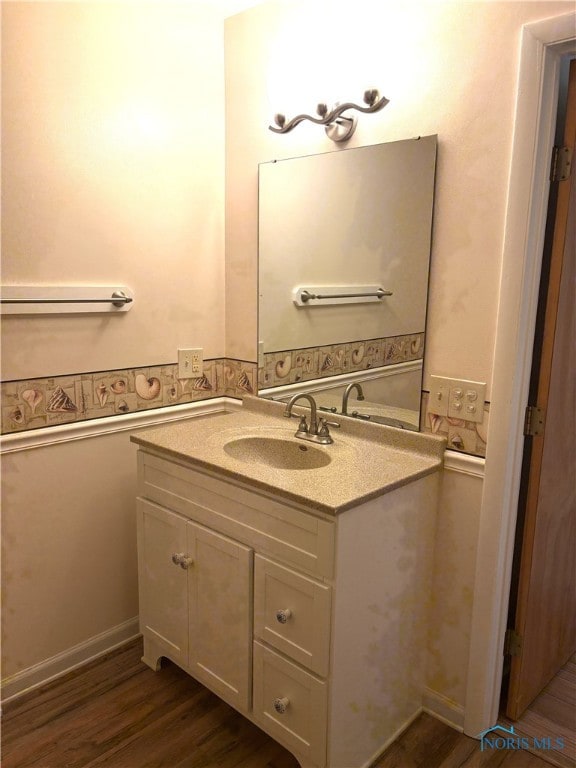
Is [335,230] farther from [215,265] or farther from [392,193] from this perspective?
[215,265]

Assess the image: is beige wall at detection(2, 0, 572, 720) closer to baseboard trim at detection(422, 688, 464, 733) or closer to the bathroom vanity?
baseboard trim at detection(422, 688, 464, 733)

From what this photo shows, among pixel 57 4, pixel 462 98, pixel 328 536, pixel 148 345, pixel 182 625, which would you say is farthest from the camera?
pixel 148 345

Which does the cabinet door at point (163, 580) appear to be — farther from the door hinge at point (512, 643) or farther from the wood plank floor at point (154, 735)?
the door hinge at point (512, 643)

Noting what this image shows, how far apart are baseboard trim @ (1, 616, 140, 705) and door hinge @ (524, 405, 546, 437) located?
162 centimetres

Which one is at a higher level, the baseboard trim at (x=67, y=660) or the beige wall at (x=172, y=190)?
the beige wall at (x=172, y=190)

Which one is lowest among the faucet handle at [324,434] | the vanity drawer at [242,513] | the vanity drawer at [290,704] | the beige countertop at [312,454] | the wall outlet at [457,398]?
the vanity drawer at [290,704]

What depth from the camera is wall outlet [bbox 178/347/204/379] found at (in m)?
2.30

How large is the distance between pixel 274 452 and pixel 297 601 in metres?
0.59

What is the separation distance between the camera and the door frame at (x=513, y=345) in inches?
58.9

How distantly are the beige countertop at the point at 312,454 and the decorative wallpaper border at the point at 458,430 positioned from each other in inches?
1.4

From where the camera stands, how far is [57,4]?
1.77 m

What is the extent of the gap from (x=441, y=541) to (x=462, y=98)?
52.0 inches

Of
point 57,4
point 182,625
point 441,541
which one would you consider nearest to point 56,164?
point 57,4

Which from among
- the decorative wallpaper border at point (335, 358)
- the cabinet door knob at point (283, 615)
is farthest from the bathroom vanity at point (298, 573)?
the decorative wallpaper border at point (335, 358)
